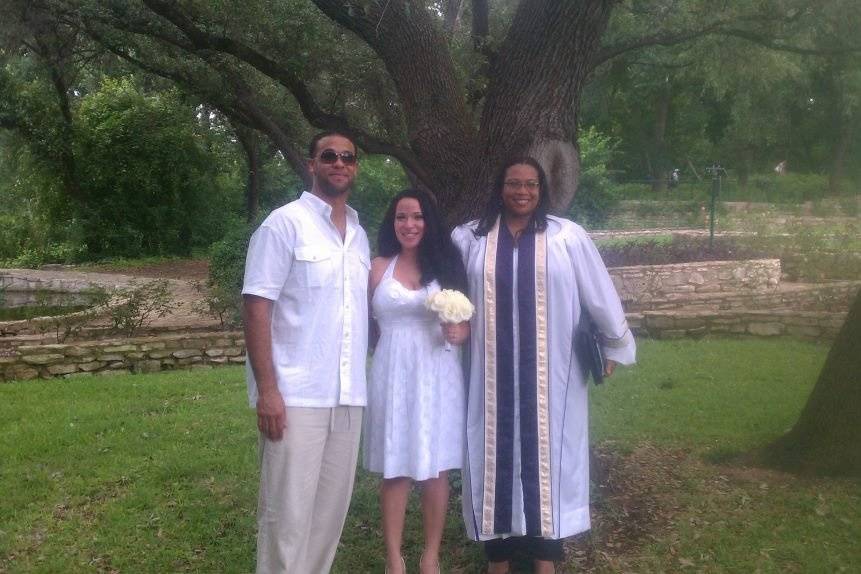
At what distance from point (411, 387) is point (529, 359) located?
0.49 metres

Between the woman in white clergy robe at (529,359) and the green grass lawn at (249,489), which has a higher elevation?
the woman in white clergy robe at (529,359)

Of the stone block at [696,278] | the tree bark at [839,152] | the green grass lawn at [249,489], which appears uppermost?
the tree bark at [839,152]

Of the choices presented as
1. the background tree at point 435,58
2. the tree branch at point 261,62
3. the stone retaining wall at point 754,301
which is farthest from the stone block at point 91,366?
the stone retaining wall at point 754,301

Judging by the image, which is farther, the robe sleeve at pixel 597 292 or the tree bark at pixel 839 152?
the tree bark at pixel 839 152

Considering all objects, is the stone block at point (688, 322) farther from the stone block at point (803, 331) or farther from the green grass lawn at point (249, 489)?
the green grass lawn at point (249, 489)

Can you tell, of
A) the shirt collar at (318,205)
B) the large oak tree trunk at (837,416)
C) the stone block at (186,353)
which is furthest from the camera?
the stone block at (186,353)

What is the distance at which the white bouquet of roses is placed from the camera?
3273mm

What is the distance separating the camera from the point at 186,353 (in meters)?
8.85

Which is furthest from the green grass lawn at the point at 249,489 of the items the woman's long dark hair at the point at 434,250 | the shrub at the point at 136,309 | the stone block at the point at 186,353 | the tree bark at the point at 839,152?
the tree bark at the point at 839,152

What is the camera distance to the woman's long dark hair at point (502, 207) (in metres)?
3.51

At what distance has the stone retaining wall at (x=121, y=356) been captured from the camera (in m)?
8.29

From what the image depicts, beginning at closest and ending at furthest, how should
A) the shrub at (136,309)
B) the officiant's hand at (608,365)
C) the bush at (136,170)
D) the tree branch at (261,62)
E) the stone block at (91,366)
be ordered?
the officiant's hand at (608,365)
the tree branch at (261,62)
the stone block at (91,366)
the shrub at (136,309)
the bush at (136,170)

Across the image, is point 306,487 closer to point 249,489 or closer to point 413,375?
point 413,375

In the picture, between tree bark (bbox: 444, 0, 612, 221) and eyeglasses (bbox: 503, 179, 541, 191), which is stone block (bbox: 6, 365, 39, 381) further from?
eyeglasses (bbox: 503, 179, 541, 191)
